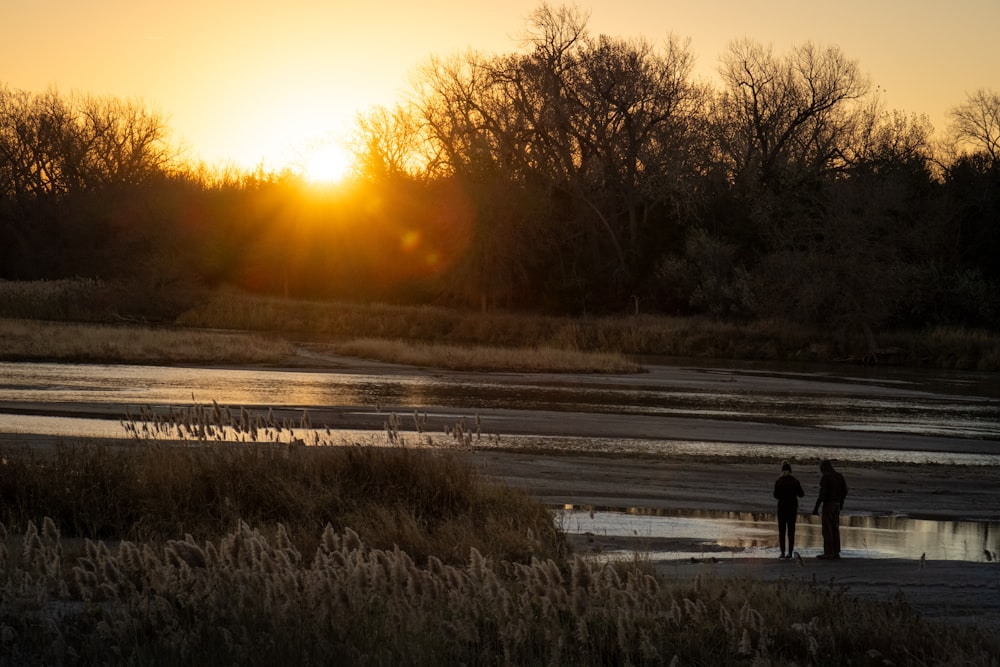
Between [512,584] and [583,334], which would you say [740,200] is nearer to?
[583,334]

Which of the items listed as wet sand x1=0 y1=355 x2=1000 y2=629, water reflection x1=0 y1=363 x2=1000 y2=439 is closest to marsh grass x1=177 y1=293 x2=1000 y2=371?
water reflection x1=0 y1=363 x2=1000 y2=439

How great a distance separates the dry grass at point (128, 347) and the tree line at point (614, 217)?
2258 cm

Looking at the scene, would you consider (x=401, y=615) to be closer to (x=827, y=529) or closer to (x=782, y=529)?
(x=782, y=529)

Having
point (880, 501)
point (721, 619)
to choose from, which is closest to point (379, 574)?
point (721, 619)

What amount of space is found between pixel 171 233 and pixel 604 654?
81.5 meters

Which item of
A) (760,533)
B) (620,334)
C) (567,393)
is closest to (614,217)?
(620,334)

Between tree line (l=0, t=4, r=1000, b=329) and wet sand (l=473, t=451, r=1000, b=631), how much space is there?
36655 millimetres

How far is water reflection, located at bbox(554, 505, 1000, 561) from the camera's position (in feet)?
47.9

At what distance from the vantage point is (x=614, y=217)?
7300cm

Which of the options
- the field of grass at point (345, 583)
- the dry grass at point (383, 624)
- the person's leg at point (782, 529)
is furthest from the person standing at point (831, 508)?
the dry grass at point (383, 624)

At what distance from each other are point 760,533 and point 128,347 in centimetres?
3635

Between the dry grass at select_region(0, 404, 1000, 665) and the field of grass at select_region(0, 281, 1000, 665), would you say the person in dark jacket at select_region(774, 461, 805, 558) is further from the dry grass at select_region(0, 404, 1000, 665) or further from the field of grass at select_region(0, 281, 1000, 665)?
the dry grass at select_region(0, 404, 1000, 665)

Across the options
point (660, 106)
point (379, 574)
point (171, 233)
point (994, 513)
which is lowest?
point (994, 513)

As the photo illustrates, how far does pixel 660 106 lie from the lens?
70688mm
